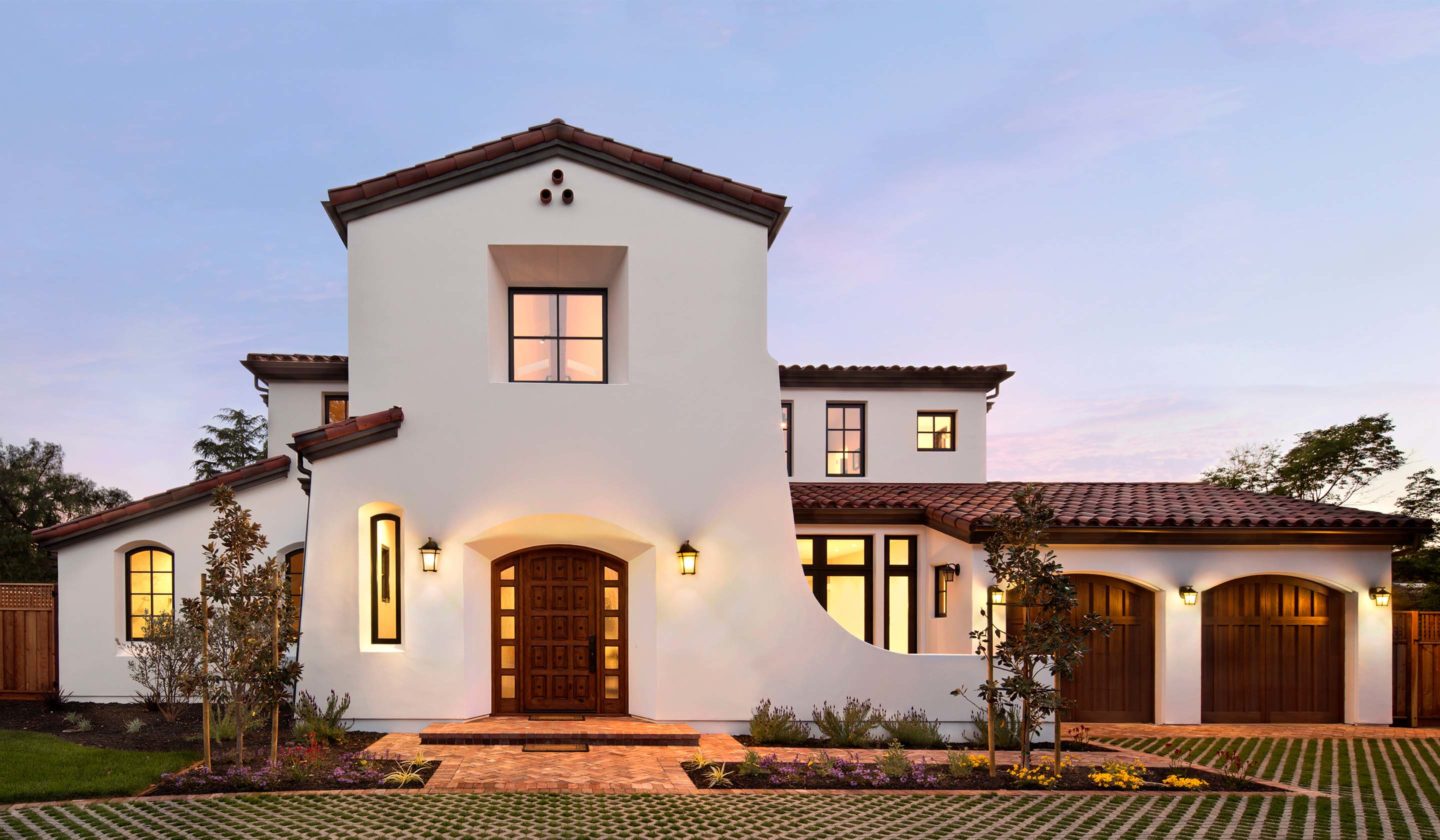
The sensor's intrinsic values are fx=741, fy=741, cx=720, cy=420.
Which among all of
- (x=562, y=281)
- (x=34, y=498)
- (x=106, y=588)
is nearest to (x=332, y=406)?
(x=106, y=588)

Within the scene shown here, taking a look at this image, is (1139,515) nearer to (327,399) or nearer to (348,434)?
(348,434)

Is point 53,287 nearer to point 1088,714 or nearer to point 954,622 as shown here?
point 954,622

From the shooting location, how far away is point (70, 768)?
7762mm

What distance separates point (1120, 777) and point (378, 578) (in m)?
9.27

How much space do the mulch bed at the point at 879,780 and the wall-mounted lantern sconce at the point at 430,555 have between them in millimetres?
4277

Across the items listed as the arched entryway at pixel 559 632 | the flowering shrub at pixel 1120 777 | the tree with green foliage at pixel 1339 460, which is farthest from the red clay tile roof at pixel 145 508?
the tree with green foliage at pixel 1339 460

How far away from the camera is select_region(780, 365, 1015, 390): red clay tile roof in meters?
16.4

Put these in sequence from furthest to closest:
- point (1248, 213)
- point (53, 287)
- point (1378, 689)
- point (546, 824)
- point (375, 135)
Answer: point (375, 135), point (53, 287), point (1248, 213), point (1378, 689), point (546, 824)

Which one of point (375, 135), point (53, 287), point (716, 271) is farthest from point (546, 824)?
point (375, 135)

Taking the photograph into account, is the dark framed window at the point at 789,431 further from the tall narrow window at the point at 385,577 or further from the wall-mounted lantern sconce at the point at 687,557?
the tall narrow window at the point at 385,577

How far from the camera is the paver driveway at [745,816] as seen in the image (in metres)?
6.18

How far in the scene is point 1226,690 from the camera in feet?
38.9

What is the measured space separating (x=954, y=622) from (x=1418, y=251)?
48.9 feet

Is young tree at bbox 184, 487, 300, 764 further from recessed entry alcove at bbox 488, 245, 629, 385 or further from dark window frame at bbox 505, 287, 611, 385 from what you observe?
dark window frame at bbox 505, 287, 611, 385
